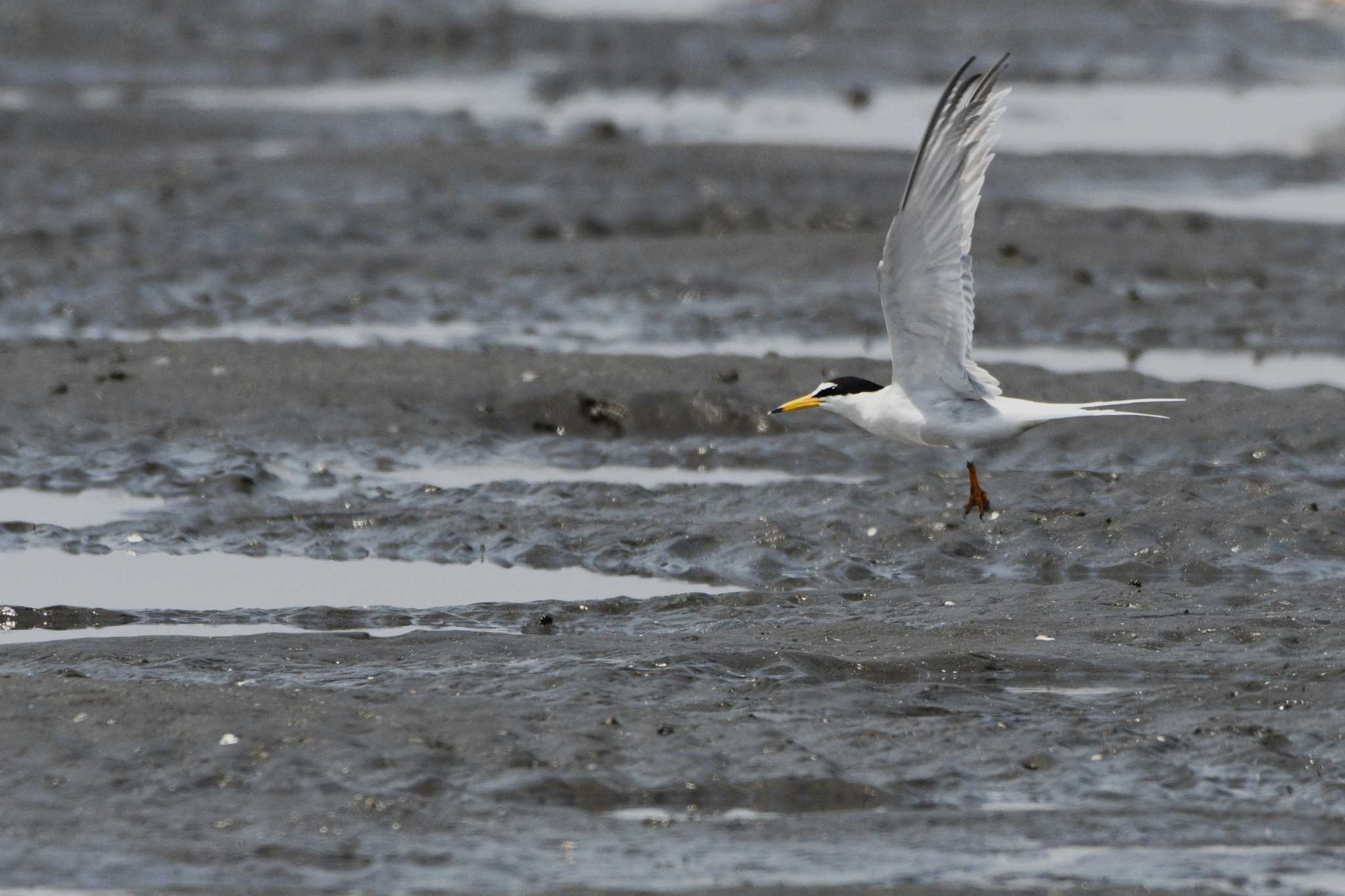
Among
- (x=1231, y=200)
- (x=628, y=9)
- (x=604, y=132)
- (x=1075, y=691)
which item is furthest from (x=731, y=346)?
(x=628, y=9)

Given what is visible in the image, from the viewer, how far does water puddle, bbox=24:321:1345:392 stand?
46.3ft

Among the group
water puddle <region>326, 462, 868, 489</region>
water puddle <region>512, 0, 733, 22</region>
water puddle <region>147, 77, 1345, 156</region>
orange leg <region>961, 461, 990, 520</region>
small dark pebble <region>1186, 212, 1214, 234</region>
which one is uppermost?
water puddle <region>512, 0, 733, 22</region>

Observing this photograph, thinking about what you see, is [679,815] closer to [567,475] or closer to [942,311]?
[942,311]

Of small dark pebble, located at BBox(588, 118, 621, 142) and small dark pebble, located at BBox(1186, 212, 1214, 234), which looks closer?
small dark pebble, located at BBox(1186, 212, 1214, 234)

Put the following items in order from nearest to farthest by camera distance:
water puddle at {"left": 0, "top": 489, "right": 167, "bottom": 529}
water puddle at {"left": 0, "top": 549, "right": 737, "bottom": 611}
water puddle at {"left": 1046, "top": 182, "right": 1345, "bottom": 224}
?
1. water puddle at {"left": 0, "top": 549, "right": 737, "bottom": 611}
2. water puddle at {"left": 0, "top": 489, "right": 167, "bottom": 529}
3. water puddle at {"left": 1046, "top": 182, "right": 1345, "bottom": 224}

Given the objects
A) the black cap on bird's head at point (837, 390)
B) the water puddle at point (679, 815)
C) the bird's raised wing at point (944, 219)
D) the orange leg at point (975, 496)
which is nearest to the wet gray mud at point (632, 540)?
the water puddle at point (679, 815)

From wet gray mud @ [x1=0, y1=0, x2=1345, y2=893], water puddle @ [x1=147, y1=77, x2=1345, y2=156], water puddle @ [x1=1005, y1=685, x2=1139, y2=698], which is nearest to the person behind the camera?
wet gray mud @ [x1=0, y1=0, x2=1345, y2=893]

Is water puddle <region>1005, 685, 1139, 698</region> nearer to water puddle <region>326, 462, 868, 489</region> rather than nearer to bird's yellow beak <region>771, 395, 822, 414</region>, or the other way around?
bird's yellow beak <region>771, 395, 822, 414</region>

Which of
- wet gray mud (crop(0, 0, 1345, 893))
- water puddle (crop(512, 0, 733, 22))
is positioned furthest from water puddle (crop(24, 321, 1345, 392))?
water puddle (crop(512, 0, 733, 22))

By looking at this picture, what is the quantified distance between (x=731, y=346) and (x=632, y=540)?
4.80 meters

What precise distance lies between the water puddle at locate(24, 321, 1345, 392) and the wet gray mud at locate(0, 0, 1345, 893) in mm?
84

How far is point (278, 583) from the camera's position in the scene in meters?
9.74

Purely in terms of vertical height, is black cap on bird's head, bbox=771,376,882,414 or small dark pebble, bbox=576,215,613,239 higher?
small dark pebble, bbox=576,215,613,239

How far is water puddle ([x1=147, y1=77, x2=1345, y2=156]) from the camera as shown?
2400cm
